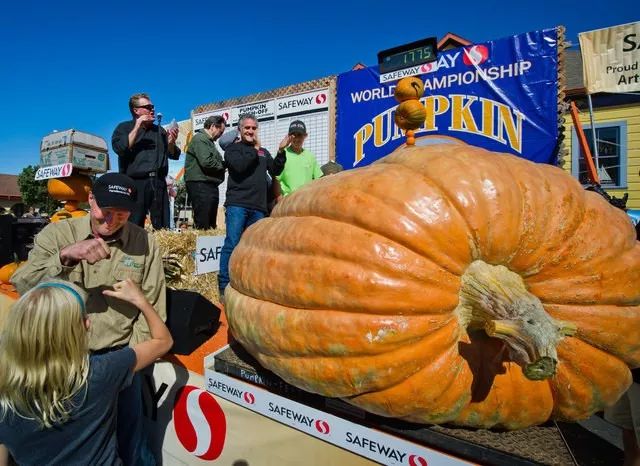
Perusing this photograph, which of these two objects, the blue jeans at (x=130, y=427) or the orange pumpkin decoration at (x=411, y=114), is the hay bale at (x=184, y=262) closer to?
the blue jeans at (x=130, y=427)

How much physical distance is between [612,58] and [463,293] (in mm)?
7962

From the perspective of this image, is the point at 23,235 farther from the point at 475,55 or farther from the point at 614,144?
the point at 614,144

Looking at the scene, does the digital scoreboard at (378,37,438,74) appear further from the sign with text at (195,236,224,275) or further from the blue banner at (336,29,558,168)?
the sign with text at (195,236,224,275)

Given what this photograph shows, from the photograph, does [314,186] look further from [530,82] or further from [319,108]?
[319,108]

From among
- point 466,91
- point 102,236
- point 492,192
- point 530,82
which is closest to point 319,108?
point 466,91

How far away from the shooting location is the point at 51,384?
4.35 feet

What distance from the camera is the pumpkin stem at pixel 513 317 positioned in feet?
3.28

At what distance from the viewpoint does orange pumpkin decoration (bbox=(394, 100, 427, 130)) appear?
2188mm

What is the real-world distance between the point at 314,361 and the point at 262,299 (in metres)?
0.34

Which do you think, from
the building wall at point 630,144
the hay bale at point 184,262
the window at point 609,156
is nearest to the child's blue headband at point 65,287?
the hay bale at point 184,262

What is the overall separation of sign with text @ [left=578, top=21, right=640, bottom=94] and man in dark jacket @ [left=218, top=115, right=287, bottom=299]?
6686 mm

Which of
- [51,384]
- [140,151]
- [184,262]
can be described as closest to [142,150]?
[140,151]

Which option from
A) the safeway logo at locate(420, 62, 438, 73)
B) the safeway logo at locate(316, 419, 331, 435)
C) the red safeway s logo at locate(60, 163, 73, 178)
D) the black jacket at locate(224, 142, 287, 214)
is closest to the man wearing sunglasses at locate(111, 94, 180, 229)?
the red safeway s logo at locate(60, 163, 73, 178)

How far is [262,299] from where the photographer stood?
59.7 inches
